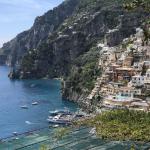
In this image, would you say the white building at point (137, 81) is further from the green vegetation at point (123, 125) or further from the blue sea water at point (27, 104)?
the blue sea water at point (27, 104)

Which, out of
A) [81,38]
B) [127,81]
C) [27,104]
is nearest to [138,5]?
[127,81]

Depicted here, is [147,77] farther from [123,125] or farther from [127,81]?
[123,125]

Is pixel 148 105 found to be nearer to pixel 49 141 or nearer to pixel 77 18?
pixel 49 141

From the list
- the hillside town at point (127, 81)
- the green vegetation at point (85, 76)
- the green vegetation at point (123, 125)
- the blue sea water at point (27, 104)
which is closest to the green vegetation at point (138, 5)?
the green vegetation at point (123, 125)

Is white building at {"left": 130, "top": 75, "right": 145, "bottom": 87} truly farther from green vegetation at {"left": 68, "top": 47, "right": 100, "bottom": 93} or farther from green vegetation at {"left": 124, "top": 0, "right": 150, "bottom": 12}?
green vegetation at {"left": 124, "top": 0, "right": 150, "bottom": 12}

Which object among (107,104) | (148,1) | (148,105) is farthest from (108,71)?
(148,1)

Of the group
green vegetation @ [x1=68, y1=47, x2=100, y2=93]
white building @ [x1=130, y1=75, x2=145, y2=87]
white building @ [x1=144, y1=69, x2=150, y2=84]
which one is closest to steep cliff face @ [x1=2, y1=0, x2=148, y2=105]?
green vegetation @ [x1=68, y1=47, x2=100, y2=93]
